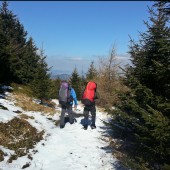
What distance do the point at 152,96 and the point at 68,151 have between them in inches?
173

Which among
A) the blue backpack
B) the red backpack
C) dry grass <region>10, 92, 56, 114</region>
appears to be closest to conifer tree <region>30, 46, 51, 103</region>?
dry grass <region>10, 92, 56, 114</region>

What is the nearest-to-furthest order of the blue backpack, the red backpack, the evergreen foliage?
the evergreen foliage, the red backpack, the blue backpack

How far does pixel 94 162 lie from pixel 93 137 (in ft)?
10.6

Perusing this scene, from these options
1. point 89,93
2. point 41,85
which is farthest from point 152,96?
point 41,85

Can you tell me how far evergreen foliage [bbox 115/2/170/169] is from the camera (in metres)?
Result: 6.82

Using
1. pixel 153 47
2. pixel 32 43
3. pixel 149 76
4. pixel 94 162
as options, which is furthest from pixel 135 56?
pixel 32 43

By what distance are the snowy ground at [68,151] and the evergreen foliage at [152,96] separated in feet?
5.57

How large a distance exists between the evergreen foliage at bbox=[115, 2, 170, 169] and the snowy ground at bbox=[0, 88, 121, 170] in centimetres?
170

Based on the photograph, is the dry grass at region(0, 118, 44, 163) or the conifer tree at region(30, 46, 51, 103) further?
the conifer tree at region(30, 46, 51, 103)

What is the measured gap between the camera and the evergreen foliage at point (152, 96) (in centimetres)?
682

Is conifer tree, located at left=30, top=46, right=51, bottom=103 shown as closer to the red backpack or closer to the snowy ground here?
the snowy ground

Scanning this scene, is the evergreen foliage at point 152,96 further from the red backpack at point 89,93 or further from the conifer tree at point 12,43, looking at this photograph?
the conifer tree at point 12,43

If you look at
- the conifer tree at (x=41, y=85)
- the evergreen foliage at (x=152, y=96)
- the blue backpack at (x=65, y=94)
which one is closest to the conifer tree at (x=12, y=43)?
the conifer tree at (x=41, y=85)

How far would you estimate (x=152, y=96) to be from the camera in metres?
8.34
